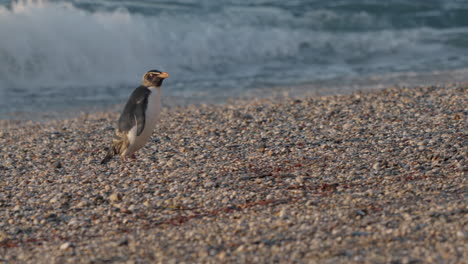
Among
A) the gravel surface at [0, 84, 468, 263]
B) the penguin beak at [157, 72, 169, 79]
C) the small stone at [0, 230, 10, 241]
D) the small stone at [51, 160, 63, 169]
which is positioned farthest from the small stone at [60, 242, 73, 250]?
the penguin beak at [157, 72, 169, 79]

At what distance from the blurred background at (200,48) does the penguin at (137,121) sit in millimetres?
5544

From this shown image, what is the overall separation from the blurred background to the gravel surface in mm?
4424

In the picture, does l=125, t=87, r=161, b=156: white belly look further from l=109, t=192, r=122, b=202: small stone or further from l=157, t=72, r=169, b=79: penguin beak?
l=109, t=192, r=122, b=202: small stone

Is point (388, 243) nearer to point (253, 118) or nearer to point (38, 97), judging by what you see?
point (253, 118)

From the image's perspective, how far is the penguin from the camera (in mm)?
7070

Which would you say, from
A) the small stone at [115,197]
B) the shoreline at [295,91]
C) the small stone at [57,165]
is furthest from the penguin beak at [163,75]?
the shoreline at [295,91]

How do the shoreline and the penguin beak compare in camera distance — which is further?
the shoreline

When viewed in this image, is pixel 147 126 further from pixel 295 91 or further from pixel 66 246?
pixel 295 91

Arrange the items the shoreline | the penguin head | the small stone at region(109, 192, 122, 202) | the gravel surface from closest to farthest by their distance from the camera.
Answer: the gravel surface
the small stone at region(109, 192, 122, 202)
the penguin head
the shoreline

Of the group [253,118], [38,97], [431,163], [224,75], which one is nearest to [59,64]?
[38,97]

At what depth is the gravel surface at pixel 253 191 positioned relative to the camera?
14.8ft

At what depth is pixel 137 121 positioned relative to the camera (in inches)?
279

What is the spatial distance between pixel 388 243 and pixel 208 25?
16.5 m

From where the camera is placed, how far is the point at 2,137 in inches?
366
